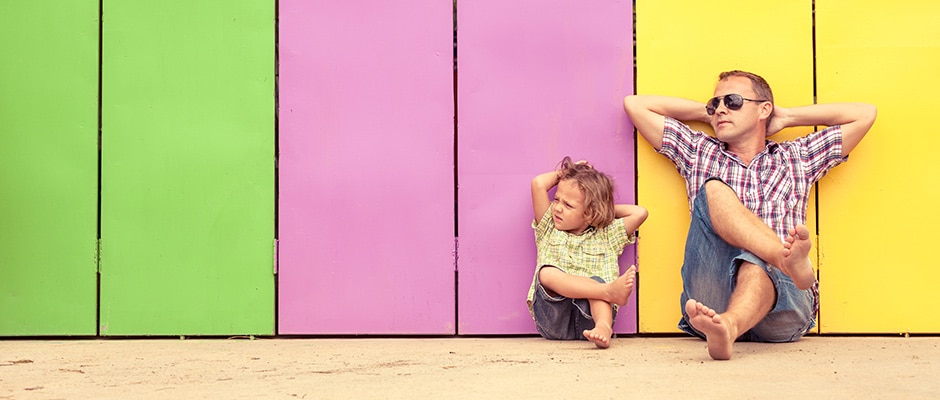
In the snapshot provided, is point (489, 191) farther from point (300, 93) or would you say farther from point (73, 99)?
point (73, 99)

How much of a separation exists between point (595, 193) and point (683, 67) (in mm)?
649

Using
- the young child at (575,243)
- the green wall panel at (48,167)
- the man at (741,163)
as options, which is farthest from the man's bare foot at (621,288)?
the green wall panel at (48,167)

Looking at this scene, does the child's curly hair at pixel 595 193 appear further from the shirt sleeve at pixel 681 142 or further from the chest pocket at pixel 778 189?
the chest pocket at pixel 778 189

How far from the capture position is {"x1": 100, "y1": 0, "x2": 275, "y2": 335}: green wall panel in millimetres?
3859

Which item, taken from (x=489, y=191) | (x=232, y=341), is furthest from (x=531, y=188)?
(x=232, y=341)

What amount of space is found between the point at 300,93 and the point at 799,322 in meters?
2.01

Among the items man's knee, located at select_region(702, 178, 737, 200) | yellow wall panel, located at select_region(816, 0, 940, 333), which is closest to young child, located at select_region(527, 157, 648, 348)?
man's knee, located at select_region(702, 178, 737, 200)

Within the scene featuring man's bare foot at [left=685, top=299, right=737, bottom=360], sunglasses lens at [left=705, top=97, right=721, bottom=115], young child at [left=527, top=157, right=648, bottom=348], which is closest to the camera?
man's bare foot at [left=685, top=299, right=737, bottom=360]

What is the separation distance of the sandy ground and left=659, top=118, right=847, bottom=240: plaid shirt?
0.50 m

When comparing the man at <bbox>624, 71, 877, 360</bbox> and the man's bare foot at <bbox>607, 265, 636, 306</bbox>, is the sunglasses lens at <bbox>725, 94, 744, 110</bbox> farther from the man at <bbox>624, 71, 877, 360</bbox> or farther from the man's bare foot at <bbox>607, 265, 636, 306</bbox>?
the man's bare foot at <bbox>607, 265, 636, 306</bbox>

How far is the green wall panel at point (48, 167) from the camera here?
3.85m

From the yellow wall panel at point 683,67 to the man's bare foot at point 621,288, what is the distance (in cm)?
41

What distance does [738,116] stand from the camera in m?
3.71

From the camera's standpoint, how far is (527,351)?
332 cm
